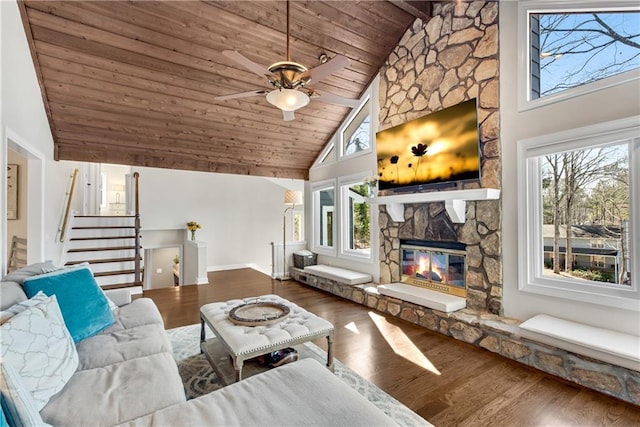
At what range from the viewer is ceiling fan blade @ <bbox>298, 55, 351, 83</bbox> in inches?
90.8

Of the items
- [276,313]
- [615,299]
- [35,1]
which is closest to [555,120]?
[615,299]

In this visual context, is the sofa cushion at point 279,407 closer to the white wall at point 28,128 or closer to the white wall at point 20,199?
the white wall at point 28,128

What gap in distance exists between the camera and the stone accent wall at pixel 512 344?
222 cm

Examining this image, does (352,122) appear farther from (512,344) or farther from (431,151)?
(512,344)

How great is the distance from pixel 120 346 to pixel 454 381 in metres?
2.54

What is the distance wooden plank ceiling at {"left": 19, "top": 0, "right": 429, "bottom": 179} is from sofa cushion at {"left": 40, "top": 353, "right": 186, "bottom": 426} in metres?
3.50

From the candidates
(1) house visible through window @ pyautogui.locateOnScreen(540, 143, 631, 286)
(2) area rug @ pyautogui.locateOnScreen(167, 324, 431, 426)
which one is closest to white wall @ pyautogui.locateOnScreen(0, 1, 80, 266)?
(2) area rug @ pyautogui.locateOnScreen(167, 324, 431, 426)

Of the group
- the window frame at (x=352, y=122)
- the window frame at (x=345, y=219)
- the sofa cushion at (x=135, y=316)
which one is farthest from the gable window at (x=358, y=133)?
the sofa cushion at (x=135, y=316)

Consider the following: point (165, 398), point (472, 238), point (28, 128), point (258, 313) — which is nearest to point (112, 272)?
point (28, 128)

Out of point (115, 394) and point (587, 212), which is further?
point (587, 212)

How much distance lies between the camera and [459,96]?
11.9 ft

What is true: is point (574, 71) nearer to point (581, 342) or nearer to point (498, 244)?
point (498, 244)

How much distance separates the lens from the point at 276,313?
261 centimetres

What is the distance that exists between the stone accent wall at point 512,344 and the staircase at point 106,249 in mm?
4250
